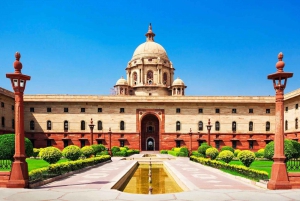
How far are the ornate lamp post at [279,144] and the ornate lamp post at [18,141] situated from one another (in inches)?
335

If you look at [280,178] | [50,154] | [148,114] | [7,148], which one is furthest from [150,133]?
[280,178]

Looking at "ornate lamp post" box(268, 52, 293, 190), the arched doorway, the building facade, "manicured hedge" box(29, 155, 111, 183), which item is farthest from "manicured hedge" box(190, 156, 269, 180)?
the arched doorway

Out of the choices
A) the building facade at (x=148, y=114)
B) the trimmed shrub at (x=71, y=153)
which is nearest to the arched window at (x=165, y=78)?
the building facade at (x=148, y=114)

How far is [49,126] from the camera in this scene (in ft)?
123

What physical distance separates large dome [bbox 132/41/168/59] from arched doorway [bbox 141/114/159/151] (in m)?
12.9

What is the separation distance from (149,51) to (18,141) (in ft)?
132

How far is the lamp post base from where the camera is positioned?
364 inches

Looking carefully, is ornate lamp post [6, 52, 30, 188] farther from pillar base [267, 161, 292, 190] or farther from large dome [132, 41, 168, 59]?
large dome [132, 41, 168, 59]

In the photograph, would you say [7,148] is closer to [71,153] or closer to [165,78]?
[71,153]

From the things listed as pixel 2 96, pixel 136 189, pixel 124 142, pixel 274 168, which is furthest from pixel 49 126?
pixel 274 168

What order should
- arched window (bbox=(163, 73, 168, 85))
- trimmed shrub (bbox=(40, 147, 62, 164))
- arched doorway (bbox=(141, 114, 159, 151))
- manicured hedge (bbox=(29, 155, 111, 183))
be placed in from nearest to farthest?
manicured hedge (bbox=(29, 155, 111, 183)) → trimmed shrub (bbox=(40, 147, 62, 164)) → arched doorway (bbox=(141, 114, 159, 151)) → arched window (bbox=(163, 73, 168, 85))

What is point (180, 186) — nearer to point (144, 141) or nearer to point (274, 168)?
point (274, 168)

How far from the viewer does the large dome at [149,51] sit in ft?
158

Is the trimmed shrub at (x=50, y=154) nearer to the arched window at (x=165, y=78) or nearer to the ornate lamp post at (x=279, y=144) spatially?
the ornate lamp post at (x=279, y=144)
